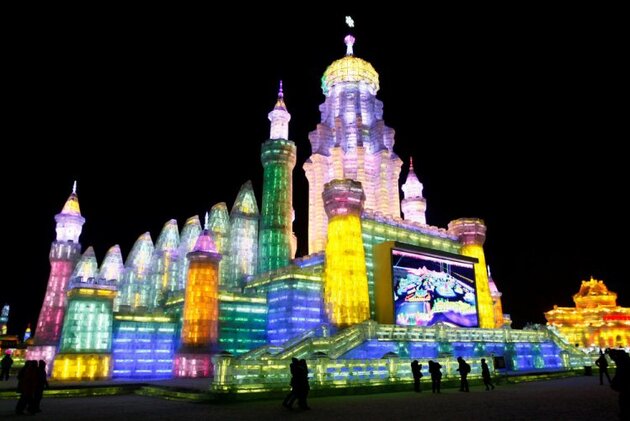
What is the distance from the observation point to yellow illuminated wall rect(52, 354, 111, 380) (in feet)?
88.9

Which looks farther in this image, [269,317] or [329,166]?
[329,166]

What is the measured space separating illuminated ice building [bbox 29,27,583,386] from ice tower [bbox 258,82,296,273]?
115mm

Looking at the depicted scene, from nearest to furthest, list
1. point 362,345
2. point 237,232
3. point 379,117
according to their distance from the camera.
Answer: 1. point 362,345
2. point 237,232
3. point 379,117

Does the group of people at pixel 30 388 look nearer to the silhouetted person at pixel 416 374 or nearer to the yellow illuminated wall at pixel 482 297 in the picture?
the silhouetted person at pixel 416 374

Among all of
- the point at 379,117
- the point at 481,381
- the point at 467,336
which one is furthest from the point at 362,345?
the point at 379,117

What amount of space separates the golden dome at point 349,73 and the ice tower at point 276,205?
10.5 meters

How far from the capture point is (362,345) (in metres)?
26.5

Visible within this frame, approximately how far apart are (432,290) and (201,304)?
16466mm

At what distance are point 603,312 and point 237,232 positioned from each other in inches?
2410

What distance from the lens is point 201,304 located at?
30.6 metres

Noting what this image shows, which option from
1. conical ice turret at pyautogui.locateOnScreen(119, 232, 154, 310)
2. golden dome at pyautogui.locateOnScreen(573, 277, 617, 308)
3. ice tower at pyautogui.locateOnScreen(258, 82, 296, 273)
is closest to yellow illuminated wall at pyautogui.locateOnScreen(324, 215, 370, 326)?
ice tower at pyautogui.locateOnScreen(258, 82, 296, 273)

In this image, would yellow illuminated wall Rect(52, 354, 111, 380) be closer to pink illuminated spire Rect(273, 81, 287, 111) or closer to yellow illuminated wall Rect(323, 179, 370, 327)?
yellow illuminated wall Rect(323, 179, 370, 327)

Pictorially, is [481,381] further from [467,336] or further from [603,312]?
[603,312]

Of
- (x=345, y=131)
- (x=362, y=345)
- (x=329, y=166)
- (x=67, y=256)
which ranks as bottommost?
(x=362, y=345)
